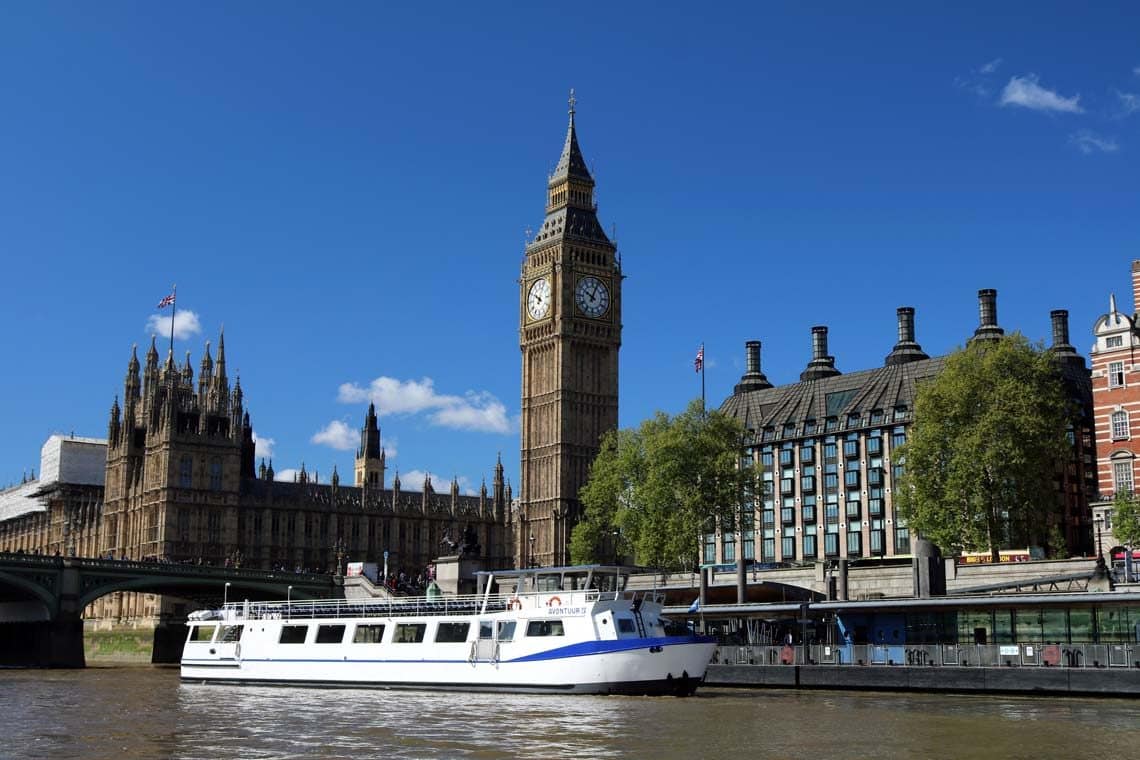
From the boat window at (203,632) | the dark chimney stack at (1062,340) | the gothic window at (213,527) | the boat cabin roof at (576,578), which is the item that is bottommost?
the boat window at (203,632)

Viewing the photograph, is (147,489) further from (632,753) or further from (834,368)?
(632,753)

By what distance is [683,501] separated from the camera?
97.3 meters

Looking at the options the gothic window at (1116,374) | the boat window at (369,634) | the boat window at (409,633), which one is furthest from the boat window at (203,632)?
the gothic window at (1116,374)

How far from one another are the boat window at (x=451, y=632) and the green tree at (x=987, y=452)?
108ft

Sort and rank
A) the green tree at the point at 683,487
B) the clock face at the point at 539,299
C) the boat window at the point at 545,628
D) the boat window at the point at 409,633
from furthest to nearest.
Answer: the clock face at the point at 539,299, the green tree at the point at 683,487, the boat window at the point at 409,633, the boat window at the point at 545,628

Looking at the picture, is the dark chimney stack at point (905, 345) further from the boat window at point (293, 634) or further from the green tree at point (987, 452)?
the boat window at point (293, 634)

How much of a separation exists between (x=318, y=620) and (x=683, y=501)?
37.6m

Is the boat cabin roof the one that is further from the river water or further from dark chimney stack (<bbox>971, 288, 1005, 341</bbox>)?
dark chimney stack (<bbox>971, 288, 1005, 341</bbox>)

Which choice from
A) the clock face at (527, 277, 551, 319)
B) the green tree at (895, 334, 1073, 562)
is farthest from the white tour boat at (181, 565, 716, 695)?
the clock face at (527, 277, 551, 319)

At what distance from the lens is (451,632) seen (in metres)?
60.1

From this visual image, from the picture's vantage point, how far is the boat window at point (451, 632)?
59531 mm

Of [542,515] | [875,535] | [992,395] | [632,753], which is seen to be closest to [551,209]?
[542,515]

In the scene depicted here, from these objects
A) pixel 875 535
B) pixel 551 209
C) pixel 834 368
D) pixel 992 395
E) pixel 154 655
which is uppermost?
pixel 551 209

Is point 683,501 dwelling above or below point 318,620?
above
